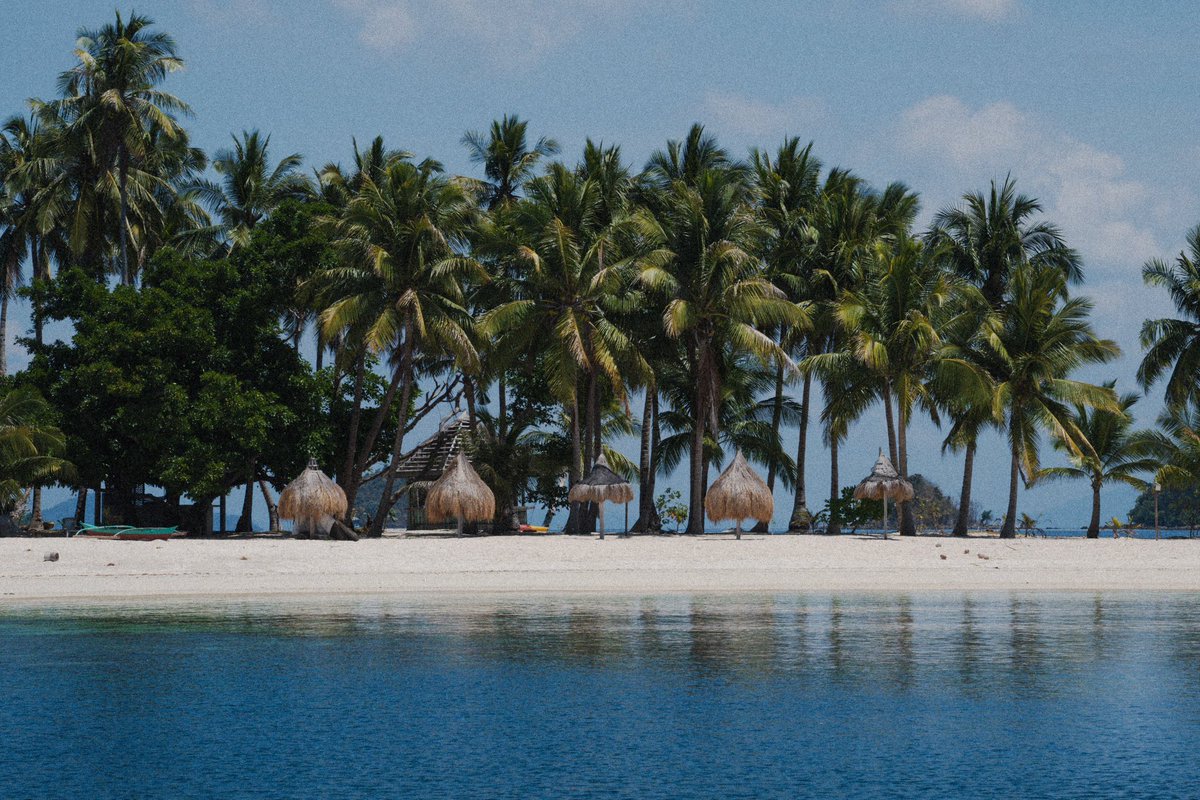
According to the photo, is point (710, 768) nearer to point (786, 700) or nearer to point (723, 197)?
point (786, 700)

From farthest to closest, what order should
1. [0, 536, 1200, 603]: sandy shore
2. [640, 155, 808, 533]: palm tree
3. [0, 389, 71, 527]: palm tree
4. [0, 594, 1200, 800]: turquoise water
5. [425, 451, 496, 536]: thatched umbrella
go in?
1. [640, 155, 808, 533]: palm tree
2. [425, 451, 496, 536]: thatched umbrella
3. [0, 389, 71, 527]: palm tree
4. [0, 536, 1200, 603]: sandy shore
5. [0, 594, 1200, 800]: turquoise water

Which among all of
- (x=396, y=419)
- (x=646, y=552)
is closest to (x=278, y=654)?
(x=646, y=552)

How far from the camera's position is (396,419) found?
3772 cm

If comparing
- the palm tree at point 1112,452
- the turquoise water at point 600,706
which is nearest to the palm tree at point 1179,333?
the palm tree at point 1112,452

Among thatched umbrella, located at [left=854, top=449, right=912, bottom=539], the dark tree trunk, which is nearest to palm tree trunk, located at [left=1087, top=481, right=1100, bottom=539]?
thatched umbrella, located at [left=854, top=449, right=912, bottom=539]

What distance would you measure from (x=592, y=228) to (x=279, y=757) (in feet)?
85.3

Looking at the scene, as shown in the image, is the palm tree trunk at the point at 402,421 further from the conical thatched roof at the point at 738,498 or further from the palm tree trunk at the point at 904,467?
the palm tree trunk at the point at 904,467

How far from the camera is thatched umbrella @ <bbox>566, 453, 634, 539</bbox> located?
3025 cm

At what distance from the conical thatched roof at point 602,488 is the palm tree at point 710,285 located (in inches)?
119

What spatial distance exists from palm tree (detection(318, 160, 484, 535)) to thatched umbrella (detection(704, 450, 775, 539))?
7.41 m

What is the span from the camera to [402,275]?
32375mm

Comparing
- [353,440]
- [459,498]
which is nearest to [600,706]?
[459,498]

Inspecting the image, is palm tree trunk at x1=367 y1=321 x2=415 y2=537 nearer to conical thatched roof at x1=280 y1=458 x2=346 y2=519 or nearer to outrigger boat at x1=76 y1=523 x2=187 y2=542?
conical thatched roof at x1=280 y1=458 x2=346 y2=519

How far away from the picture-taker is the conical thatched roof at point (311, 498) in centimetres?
3000
